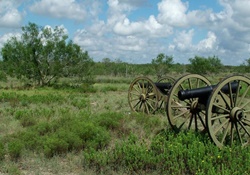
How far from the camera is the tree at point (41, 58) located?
87.2ft

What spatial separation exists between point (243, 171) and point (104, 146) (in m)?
3.11

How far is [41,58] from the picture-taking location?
27.1m

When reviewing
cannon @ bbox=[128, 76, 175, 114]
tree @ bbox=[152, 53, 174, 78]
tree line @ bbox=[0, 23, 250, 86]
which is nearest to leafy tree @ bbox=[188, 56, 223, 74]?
tree @ bbox=[152, 53, 174, 78]

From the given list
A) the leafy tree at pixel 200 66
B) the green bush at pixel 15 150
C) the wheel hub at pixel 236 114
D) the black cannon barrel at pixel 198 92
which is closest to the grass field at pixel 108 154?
the green bush at pixel 15 150

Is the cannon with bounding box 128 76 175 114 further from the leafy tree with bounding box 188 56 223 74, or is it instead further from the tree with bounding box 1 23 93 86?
the leafy tree with bounding box 188 56 223 74

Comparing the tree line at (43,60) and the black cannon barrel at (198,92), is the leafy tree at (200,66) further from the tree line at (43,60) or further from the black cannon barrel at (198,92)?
the black cannon barrel at (198,92)

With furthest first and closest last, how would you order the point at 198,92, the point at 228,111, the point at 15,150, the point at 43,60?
the point at 43,60, the point at 198,92, the point at 228,111, the point at 15,150

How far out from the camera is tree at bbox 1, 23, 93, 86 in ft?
87.2

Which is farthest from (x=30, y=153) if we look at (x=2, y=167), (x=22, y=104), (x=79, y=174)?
(x=22, y=104)

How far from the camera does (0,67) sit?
2820cm

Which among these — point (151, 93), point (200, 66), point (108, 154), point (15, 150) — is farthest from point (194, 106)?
point (200, 66)

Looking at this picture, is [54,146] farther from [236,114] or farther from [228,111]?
[236,114]

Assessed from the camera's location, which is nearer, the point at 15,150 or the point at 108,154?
the point at 108,154

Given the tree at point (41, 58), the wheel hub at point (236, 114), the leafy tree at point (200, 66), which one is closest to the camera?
the wheel hub at point (236, 114)
